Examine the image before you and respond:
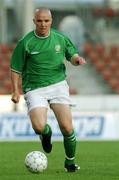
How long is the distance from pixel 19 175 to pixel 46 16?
2.24 metres

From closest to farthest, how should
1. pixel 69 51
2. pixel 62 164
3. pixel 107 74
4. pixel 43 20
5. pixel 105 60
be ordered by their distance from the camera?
1. pixel 43 20
2. pixel 69 51
3. pixel 62 164
4. pixel 107 74
5. pixel 105 60

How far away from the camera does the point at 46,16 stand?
10.5 meters

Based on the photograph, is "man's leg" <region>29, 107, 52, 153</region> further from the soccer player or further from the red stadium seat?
the red stadium seat

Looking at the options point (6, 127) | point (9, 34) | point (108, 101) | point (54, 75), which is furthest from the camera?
point (9, 34)

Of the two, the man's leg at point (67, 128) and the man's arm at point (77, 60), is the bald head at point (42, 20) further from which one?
the man's leg at point (67, 128)

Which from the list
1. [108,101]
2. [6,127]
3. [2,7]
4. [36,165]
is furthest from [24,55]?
[2,7]

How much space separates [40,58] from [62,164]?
2524 mm

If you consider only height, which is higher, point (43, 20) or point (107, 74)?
point (43, 20)

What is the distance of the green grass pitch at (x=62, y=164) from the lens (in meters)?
10.4

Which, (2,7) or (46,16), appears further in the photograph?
(2,7)

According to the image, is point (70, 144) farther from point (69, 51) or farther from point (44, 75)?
point (69, 51)

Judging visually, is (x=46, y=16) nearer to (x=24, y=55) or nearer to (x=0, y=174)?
(x=24, y=55)

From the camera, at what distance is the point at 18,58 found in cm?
1080

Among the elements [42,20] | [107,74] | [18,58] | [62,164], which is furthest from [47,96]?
[107,74]
